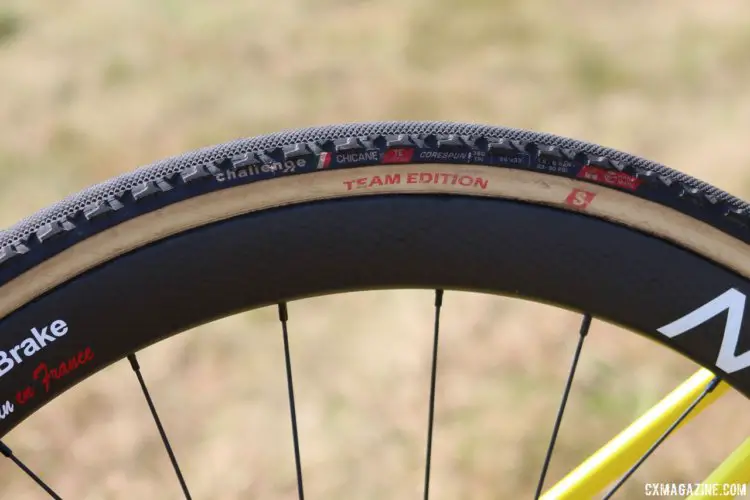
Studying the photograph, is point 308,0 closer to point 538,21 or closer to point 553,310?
point 538,21

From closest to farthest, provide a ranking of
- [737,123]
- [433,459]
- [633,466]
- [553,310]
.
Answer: [633,466] → [433,459] → [553,310] → [737,123]

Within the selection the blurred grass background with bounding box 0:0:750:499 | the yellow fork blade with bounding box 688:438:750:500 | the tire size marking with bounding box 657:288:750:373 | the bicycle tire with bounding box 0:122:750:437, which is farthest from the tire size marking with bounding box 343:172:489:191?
the blurred grass background with bounding box 0:0:750:499

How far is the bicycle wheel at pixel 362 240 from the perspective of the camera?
0.47 meters

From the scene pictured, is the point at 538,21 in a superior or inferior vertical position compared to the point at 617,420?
superior

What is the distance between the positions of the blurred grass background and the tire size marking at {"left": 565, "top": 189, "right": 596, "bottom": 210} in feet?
1.55

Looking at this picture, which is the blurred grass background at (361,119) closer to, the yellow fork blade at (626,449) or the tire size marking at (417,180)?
the yellow fork blade at (626,449)

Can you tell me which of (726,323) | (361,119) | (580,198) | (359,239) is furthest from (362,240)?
(361,119)

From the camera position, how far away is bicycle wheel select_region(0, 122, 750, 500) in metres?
0.47

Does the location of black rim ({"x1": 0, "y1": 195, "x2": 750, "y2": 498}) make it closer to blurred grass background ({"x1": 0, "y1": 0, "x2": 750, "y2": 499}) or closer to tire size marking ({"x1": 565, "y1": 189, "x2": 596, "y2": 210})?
tire size marking ({"x1": 565, "y1": 189, "x2": 596, "y2": 210})

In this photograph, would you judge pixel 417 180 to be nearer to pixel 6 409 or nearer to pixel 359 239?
pixel 359 239

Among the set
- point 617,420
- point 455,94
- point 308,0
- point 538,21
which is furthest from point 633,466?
point 308,0

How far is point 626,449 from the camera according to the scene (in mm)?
718

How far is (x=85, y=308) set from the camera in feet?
1.58

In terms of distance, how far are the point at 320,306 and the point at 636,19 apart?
2.32ft
